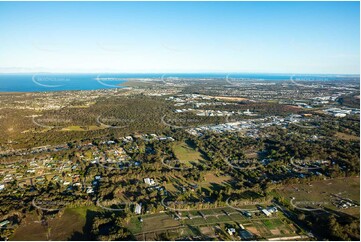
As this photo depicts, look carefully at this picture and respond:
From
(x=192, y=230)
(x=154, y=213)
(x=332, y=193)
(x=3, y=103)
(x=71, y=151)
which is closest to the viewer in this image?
(x=192, y=230)

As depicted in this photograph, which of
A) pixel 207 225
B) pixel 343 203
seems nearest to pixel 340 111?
pixel 343 203

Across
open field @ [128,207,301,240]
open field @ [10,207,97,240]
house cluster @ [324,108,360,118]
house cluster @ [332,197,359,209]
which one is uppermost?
house cluster @ [324,108,360,118]

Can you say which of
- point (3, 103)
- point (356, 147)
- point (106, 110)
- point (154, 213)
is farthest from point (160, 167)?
point (3, 103)

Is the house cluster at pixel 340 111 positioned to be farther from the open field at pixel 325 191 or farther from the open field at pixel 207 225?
the open field at pixel 207 225

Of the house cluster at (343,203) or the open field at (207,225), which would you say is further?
the house cluster at (343,203)

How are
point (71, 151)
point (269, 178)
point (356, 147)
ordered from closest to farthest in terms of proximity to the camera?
point (269, 178)
point (71, 151)
point (356, 147)

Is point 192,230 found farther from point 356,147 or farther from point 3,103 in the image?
point 3,103

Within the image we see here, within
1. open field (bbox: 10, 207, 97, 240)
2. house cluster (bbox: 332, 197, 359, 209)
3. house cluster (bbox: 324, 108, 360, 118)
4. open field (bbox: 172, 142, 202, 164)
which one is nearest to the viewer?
open field (bbox: 10, 207, 97, 240)

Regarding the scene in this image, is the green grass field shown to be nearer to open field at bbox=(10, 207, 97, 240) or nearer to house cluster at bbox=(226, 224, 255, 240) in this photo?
house cluster at bbox=(226, 224, 255, 240)

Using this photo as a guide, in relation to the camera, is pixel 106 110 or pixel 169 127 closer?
pixel 169 127

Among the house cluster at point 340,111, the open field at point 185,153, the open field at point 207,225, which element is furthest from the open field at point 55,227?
the house cluster at point 340,111

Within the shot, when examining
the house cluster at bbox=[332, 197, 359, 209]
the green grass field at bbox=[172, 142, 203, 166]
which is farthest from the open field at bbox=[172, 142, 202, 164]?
the house cluster at bbox=[332, 197, 359, 209]
